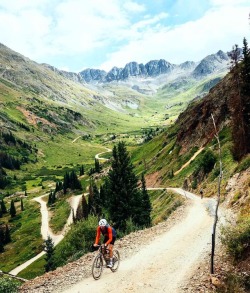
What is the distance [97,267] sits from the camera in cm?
2242

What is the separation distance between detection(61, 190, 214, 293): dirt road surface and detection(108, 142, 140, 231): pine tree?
89.2ft

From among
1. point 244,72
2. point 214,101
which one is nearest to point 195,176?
point 244,72

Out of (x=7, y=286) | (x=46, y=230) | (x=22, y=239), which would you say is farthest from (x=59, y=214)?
(x=7, y=286)

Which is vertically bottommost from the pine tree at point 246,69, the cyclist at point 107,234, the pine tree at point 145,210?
the pine tree at point 145,210

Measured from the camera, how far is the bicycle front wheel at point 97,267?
22.2 meters

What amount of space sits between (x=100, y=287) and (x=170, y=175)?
94.5 meters

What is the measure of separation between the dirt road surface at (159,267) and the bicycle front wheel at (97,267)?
1.06 ft

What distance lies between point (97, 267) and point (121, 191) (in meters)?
39.2

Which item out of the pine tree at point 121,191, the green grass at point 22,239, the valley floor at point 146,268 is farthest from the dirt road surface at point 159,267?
the green grass at point 22,239

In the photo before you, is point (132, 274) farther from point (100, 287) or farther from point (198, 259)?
point (198, 259)

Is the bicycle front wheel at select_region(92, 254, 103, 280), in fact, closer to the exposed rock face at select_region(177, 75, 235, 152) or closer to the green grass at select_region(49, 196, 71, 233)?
the exposed rock face at select_region(177, 75, 235, 152)

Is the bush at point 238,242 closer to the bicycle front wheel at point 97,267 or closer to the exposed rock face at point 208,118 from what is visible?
the bicycle front wheel at point 97,267

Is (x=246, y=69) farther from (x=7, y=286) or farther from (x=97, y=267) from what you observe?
(x=7, y=286)

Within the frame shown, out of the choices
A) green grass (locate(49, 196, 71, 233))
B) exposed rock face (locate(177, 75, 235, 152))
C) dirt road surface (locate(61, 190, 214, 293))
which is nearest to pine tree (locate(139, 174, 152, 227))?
dirt road surface (locate(61, 190, 214, 293))
